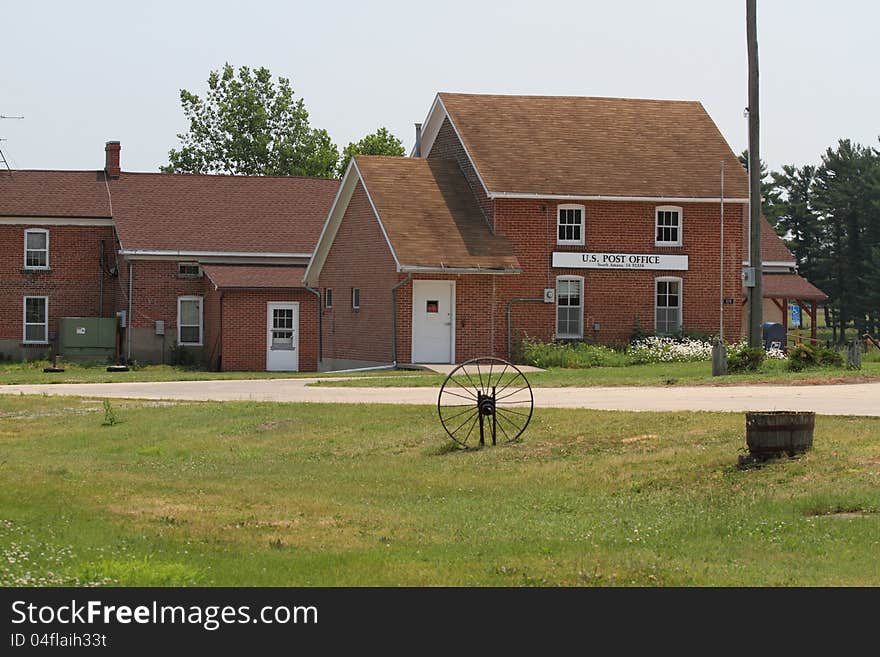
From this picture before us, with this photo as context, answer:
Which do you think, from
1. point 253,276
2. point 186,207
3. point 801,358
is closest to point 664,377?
point 801,358

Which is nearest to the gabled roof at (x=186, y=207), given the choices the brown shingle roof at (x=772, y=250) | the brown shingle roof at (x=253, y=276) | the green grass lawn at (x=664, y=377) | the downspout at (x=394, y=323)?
the brown shingle roof at (x=253, y=276)

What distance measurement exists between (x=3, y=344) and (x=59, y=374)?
11.6 meters

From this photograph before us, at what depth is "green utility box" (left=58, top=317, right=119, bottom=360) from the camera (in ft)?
176

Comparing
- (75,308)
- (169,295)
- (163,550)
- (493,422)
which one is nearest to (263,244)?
(169,295)

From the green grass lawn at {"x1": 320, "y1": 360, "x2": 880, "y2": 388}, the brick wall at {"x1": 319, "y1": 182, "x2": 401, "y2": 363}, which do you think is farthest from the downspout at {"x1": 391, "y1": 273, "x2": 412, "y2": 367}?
the green grass lawn at {"x1": 320, "y1": 360, "x2": 880, "y2": 388}

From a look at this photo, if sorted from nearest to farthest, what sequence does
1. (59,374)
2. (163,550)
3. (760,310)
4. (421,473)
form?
1. (163,550)
2. (421,473)
3. (760,310)
4. (59,374)

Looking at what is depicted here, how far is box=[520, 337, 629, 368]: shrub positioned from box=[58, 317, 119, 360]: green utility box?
59.3ft

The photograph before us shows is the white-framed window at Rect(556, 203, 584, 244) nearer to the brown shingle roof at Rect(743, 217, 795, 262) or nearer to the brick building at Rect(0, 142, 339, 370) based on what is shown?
the brick building at Rect(0, 142, 339, 370)

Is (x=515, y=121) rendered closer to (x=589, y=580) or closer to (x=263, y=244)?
(x=263, y=244)

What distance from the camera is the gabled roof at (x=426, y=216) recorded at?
40906 millimetres

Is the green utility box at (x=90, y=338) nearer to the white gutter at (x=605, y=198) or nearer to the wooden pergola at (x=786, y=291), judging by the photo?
the white gutter at (x=605, y=198)

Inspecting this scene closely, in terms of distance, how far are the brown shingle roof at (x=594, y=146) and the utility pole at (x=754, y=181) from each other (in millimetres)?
8627

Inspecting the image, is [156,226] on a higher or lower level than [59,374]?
higher

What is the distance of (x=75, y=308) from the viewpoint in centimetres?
5544
